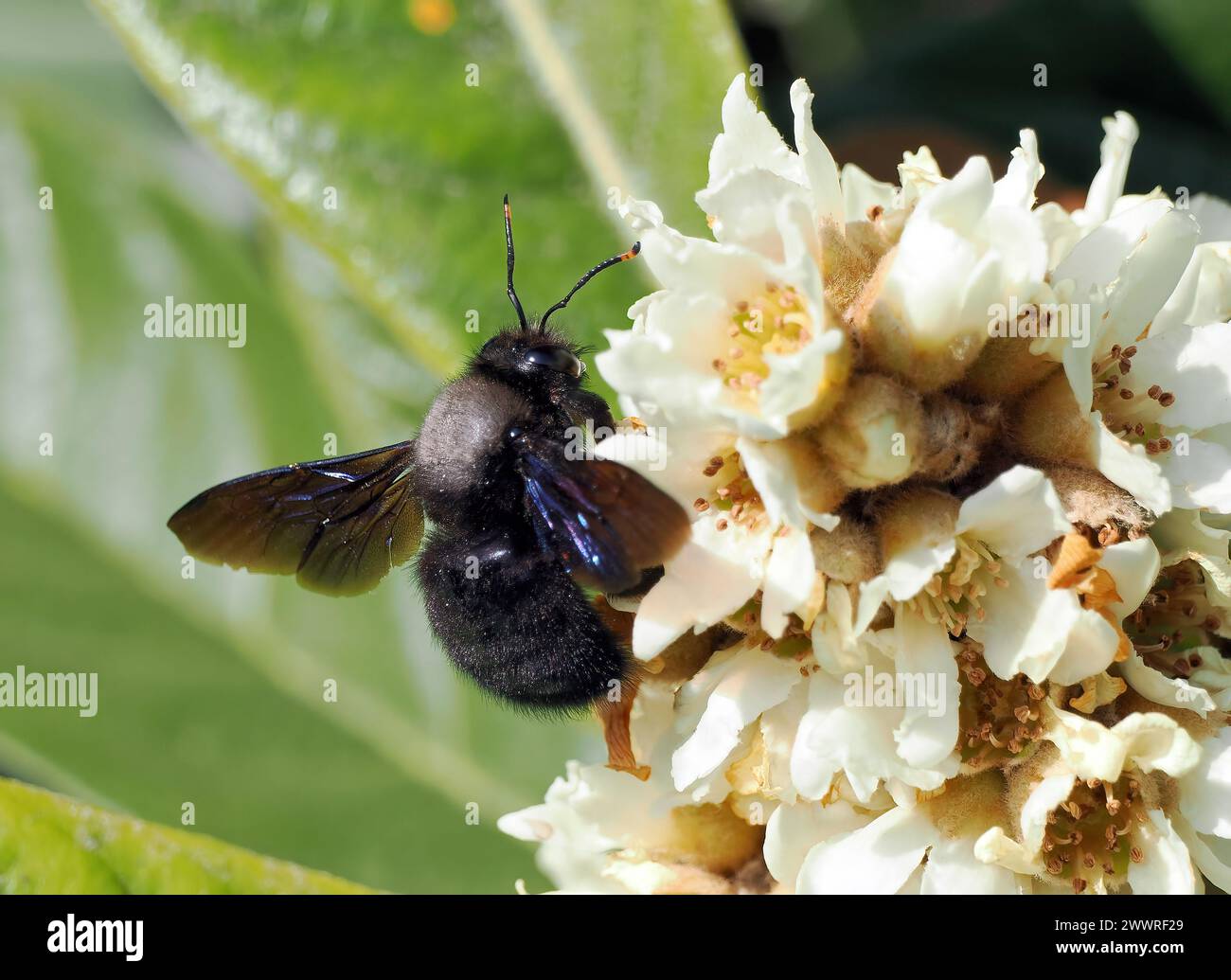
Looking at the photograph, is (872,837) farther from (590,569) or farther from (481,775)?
(481,775)

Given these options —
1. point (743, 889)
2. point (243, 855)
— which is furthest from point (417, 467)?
point (743, 889)

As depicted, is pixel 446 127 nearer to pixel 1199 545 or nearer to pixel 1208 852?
pixel 1199 545

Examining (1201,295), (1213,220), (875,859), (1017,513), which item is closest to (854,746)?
(875,859)

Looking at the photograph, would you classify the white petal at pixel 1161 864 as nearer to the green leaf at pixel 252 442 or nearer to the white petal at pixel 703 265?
the white petal at pixel 703 265

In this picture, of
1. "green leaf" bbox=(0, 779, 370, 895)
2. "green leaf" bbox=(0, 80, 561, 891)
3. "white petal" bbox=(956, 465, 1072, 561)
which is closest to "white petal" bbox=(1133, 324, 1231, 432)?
"white petal" bbox=(956, 465, 1072, 561)

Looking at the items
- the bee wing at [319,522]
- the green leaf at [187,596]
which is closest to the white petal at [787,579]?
the bee wing at [319,522]

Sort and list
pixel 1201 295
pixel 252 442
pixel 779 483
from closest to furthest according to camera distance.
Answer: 1. pixel 779 483
2. pixel 1201 295
3. pixel 252 442
